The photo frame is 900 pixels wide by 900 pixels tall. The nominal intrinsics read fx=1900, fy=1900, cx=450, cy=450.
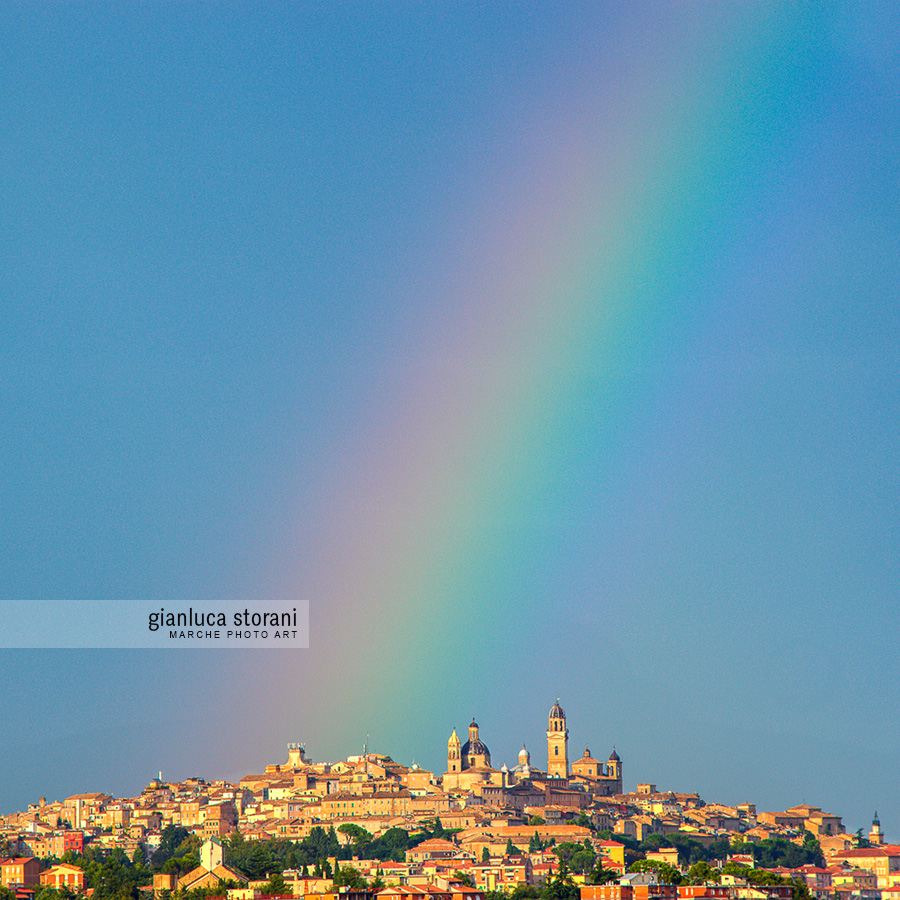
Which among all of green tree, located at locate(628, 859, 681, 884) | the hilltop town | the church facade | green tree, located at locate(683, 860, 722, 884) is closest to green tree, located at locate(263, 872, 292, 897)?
the hilltop town

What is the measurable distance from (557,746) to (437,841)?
37867mm

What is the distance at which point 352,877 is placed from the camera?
7081 centimetres

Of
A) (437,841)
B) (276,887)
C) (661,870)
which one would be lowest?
(661,870)

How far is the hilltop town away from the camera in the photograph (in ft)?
233

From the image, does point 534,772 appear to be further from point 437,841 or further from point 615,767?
point 437,841

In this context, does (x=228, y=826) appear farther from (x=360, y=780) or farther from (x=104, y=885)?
(x=104, y=885)

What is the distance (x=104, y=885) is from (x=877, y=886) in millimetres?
45997

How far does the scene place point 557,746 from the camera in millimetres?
135250

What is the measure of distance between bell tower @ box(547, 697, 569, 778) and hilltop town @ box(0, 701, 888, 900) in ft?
0.47

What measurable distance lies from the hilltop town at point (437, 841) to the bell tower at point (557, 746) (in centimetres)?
14

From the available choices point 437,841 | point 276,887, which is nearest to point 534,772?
point 437,841

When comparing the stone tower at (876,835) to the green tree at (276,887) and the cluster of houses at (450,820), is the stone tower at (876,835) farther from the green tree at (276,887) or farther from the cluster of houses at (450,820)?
the green tree at (276,887)

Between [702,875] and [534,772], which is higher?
[534,772]

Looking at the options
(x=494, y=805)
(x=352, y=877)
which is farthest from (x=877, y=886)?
(x=352, y=877)
